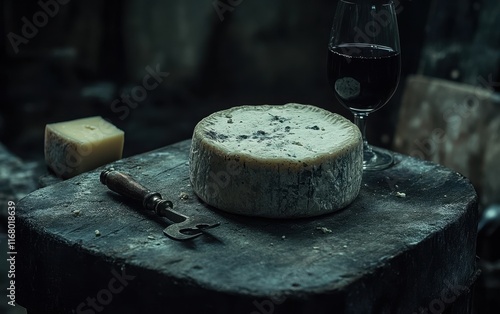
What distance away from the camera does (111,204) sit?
1987mm

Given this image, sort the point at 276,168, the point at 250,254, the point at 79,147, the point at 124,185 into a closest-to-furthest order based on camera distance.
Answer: the point at 250,254 < the point at 276,168 < the point at 124,185 < the point at 79,147

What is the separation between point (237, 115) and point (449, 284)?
69 cm

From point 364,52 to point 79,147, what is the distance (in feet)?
2.64

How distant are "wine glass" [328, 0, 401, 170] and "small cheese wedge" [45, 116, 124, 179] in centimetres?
65

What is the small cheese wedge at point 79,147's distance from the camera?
7.32 ft

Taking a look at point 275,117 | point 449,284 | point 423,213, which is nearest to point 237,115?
point 275,117

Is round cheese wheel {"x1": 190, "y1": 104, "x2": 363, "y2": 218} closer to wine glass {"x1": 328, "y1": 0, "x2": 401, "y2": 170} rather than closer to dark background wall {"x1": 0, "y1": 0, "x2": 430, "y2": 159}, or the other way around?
wine glass {"x1": 328, "y1": 0, "x2": 401, "y2": 170}

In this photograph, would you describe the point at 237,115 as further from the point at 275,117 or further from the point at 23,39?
the point at 23,39

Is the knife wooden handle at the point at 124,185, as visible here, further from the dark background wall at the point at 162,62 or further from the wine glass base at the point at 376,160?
the dark background wall at the point at 162,62

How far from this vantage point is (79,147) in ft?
7.28

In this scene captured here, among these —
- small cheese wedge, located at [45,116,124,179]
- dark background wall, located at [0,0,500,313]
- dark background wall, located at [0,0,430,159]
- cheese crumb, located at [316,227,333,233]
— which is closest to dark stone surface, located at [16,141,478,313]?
cheese crumb, located at [316,227,333,233]

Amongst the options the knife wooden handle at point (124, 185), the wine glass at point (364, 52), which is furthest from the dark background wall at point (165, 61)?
the knife wooden handle at point (124, 185)

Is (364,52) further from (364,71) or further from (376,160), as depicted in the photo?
(376,160)

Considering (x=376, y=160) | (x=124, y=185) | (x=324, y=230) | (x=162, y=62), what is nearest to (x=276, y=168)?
(x=324, y=230)
